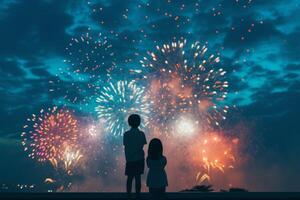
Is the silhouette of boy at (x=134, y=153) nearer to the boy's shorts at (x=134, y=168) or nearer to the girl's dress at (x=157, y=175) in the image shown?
the boy's shorts at (x=134, y=168)

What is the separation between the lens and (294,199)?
31.0 ft

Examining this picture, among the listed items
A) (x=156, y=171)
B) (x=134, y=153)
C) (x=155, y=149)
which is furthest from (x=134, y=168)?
(x=155, y=149)

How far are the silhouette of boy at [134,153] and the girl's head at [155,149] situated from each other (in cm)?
50

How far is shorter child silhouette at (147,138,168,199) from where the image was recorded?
35.0 feet

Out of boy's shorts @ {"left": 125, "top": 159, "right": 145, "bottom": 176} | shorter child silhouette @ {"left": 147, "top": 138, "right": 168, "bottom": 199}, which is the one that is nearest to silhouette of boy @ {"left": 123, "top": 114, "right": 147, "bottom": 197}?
boy's shorts @ {"left": 125, "top": 159, "right": 145, "bottom": 176}

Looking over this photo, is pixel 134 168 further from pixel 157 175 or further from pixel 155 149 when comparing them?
pixel 155 149

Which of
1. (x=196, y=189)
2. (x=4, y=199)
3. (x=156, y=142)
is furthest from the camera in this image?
(x=196, y=189)

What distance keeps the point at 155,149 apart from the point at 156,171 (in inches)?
24.6

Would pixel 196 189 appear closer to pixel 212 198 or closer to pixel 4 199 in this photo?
pixel 212 198

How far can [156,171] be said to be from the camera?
10.9m

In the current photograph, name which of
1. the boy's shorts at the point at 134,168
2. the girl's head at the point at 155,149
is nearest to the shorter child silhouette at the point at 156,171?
the girl's head at the point at 155,149

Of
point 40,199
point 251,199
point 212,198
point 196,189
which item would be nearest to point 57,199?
point 40,199

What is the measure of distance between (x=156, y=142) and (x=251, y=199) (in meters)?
2.84

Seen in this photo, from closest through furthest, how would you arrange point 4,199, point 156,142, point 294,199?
point 294,199 → point 4,199 → point 156,142
